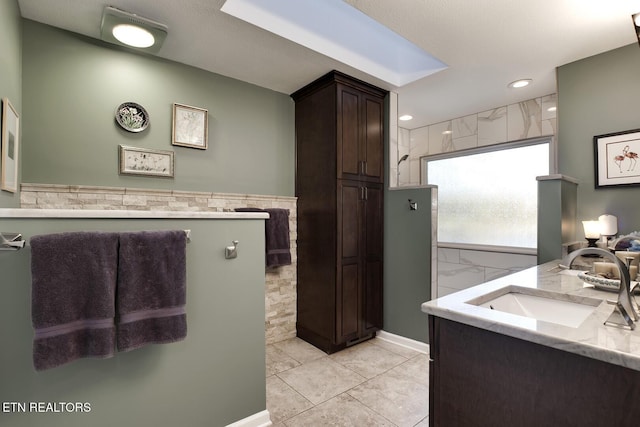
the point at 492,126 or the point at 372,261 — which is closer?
the point at 372,261

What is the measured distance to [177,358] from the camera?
1.46 metres

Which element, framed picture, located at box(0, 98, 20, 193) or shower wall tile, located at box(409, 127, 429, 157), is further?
shower wall tile, located at box(409, 127, 429, 157)

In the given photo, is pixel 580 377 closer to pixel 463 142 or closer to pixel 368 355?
pixel 368 355

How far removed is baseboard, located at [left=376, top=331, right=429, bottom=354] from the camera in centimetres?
266

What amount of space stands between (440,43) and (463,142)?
185 centimetres

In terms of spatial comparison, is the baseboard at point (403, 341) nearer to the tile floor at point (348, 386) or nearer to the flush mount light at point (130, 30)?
the tile floor at point (348, 386)

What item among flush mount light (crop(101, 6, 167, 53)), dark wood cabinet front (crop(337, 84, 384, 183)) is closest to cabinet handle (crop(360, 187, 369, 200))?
dark wood cabinet front (crop(337, 84, 384, 183))

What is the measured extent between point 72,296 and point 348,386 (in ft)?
5.68

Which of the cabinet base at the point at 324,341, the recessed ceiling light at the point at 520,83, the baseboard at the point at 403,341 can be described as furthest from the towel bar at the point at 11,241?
the recessed ceiling light at the point at 520,83

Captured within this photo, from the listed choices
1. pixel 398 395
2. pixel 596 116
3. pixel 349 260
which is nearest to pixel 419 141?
pixel 596 116

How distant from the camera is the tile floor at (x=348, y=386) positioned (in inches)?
→ 71.2

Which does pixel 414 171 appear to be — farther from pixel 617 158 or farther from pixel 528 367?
pixel 528 367

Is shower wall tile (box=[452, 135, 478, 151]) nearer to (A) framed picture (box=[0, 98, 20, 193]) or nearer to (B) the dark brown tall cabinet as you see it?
(B) the dark brown tall cabinet

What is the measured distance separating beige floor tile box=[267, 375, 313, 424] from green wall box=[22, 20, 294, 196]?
1.58 meters
